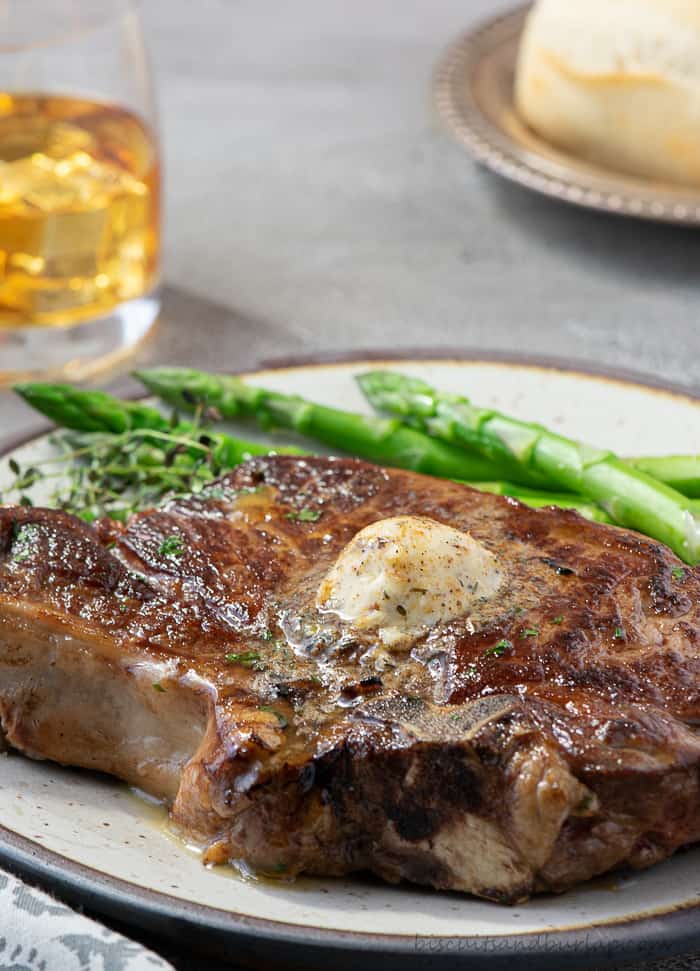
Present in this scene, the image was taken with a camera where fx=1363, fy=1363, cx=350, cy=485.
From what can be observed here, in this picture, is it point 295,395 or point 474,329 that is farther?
point 474,329

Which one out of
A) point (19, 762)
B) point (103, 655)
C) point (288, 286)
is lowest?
point (288, 286)

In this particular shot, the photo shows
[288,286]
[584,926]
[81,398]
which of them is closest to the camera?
[584,926]

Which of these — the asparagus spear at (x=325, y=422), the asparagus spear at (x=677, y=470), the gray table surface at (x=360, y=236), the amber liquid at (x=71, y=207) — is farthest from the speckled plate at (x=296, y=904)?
the amber liquid at (x=71, y=207)

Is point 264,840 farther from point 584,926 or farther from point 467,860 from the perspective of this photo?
point 584,926

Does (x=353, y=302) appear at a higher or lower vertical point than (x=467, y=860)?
lower

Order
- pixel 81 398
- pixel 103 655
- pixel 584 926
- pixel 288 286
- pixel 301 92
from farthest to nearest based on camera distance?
pixel 301 92 < pixel 288 286 < pixel 81 398 < pixel 103 655 < pixel 584 926

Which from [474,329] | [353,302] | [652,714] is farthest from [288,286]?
[652,714]
